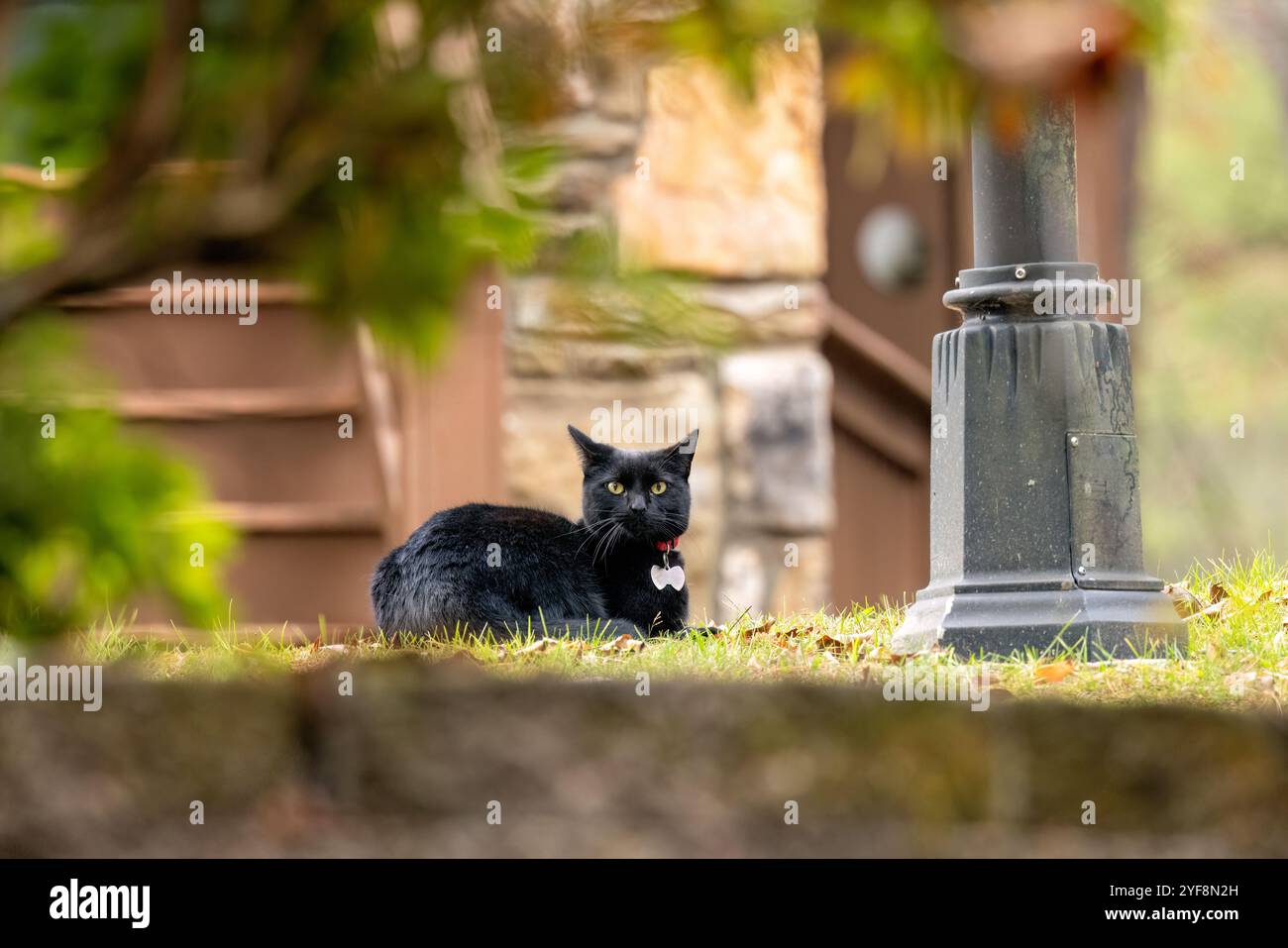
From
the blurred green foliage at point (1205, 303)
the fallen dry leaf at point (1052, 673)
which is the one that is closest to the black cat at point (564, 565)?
the fallen dry leaf at point (1052, 673)

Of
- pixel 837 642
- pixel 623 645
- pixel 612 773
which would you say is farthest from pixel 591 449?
pixel 612 773

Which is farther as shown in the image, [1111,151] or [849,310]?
[1111,151]

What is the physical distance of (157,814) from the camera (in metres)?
3.30

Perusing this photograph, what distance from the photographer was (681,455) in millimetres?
4641

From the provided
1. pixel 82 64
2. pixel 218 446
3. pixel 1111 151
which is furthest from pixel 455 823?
pixel 1111 151

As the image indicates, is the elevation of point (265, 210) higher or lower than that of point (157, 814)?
higher

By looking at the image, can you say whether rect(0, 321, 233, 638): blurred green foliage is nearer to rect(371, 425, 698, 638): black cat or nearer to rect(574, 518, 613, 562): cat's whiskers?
rect(371, 425, 698, 638): black cat

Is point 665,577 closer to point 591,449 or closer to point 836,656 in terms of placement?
point 591,449

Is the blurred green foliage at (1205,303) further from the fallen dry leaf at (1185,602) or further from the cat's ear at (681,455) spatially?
the cat's ear at (681,455)

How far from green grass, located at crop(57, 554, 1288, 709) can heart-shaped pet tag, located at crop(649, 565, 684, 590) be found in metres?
0.18

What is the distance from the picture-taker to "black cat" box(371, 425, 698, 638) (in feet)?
14.1
